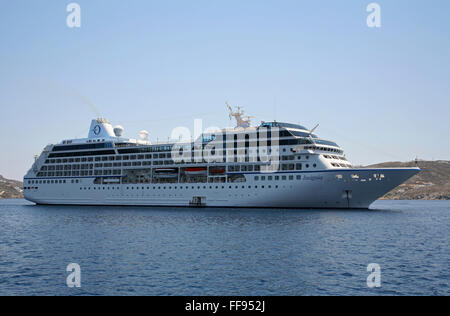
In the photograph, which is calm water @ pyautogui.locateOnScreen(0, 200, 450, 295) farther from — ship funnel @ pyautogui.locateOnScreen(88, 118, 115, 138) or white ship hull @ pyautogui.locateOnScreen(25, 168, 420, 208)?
ship funnel @ pyautogui.locateOnScreen(88, 118, 115, 138)

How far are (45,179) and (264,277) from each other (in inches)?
2993

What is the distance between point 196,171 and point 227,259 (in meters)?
43.3

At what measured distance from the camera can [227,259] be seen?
23.5 m

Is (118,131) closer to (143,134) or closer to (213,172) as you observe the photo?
(143,134)

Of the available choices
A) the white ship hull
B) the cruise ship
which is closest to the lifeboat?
the cruise ship

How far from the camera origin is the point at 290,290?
17.3 m

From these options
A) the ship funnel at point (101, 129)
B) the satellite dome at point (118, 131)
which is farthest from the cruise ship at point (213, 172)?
the satellite dome at point (118, 131)

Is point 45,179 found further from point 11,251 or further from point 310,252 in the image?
point 310,252

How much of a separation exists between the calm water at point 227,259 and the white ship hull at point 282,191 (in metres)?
15.4

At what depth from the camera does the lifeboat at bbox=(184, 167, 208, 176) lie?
65.8 m

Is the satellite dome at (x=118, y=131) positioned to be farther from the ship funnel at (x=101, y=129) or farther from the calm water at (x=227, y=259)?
the calm water at (x=227, y=259)

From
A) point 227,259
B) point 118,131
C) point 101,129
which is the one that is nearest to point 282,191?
point 227,259

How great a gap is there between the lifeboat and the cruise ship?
0.17 m

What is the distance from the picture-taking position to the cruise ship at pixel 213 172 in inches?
2156
